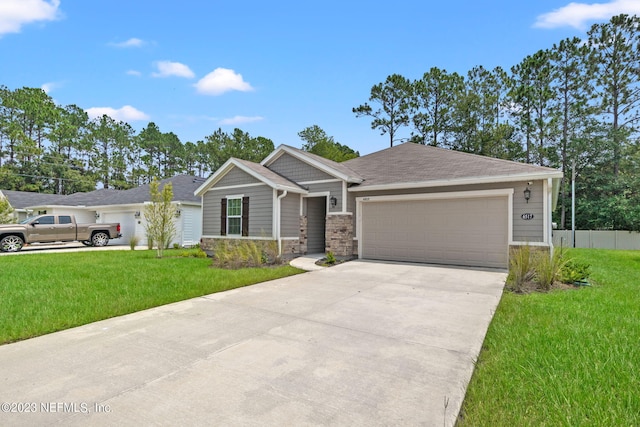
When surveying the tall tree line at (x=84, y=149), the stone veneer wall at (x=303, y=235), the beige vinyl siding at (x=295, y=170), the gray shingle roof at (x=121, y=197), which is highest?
the tall tree line at (x=84, y=149)

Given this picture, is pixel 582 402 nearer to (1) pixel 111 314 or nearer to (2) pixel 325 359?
(2) pixel 325 359

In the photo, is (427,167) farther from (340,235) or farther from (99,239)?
(99,239)

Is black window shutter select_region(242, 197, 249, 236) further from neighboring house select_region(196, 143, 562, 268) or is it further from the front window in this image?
the front window

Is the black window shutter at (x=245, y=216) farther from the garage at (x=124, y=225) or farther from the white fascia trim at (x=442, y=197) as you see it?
the garage at (x=124, y=225)

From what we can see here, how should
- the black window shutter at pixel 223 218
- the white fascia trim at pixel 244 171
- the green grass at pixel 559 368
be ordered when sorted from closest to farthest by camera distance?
1. the green grass at pixel 559 368
2. the white fascia trim at pixel 244 171
3. the black window shutter at pixel 223 218

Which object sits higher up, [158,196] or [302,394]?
[158,196]

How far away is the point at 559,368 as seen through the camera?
121 inches

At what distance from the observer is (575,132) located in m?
25.4

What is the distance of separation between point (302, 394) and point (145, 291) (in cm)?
492

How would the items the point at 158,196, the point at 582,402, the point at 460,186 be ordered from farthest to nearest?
the point at 158,196, the point at 460,186, the point at 582,402

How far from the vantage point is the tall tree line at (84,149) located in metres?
34.2

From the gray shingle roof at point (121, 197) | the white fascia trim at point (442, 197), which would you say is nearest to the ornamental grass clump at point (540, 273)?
the white fascia trim at point (442, 197)

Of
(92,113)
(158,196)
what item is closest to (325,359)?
(158,196)

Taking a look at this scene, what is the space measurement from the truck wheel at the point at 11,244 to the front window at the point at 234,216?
10762mm
